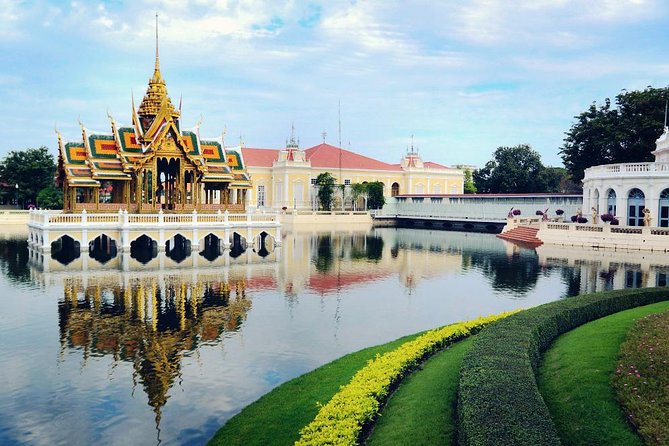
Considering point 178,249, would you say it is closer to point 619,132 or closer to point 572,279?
point 572,279

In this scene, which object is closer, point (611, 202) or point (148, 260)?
point (148, 260)

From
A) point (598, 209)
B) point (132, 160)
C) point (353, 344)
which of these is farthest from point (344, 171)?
point (353, 344)

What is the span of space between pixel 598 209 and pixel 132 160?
32744 millimetres

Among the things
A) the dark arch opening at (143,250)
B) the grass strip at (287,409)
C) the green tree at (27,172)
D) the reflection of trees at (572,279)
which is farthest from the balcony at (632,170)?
the green tree at (27,172)

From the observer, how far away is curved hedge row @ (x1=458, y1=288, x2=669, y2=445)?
5652 mm

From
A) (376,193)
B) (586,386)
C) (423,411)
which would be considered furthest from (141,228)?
(376,193)

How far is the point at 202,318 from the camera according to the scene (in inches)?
605

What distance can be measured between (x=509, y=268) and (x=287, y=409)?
20.2 m

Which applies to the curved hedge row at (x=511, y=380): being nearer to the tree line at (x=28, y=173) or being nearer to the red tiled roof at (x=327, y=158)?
the tree line at (x=28, y=173)

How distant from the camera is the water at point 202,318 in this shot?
934 cm

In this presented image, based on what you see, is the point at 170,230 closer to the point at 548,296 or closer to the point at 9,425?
the point at 548,296

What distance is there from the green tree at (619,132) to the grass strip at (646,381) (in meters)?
41.3

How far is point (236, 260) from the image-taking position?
28188 millimetres

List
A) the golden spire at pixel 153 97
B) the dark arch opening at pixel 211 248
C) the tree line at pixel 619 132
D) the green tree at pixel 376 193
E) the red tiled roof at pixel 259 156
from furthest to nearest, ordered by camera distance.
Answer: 1. the red tiled roof at pixel 259 156
2. the green tree at pixel 376 193
3. the tree line at pixel 619 132
4. the golden spire at pixel 153 97
5. the dark arch opening at pixel 211 248
